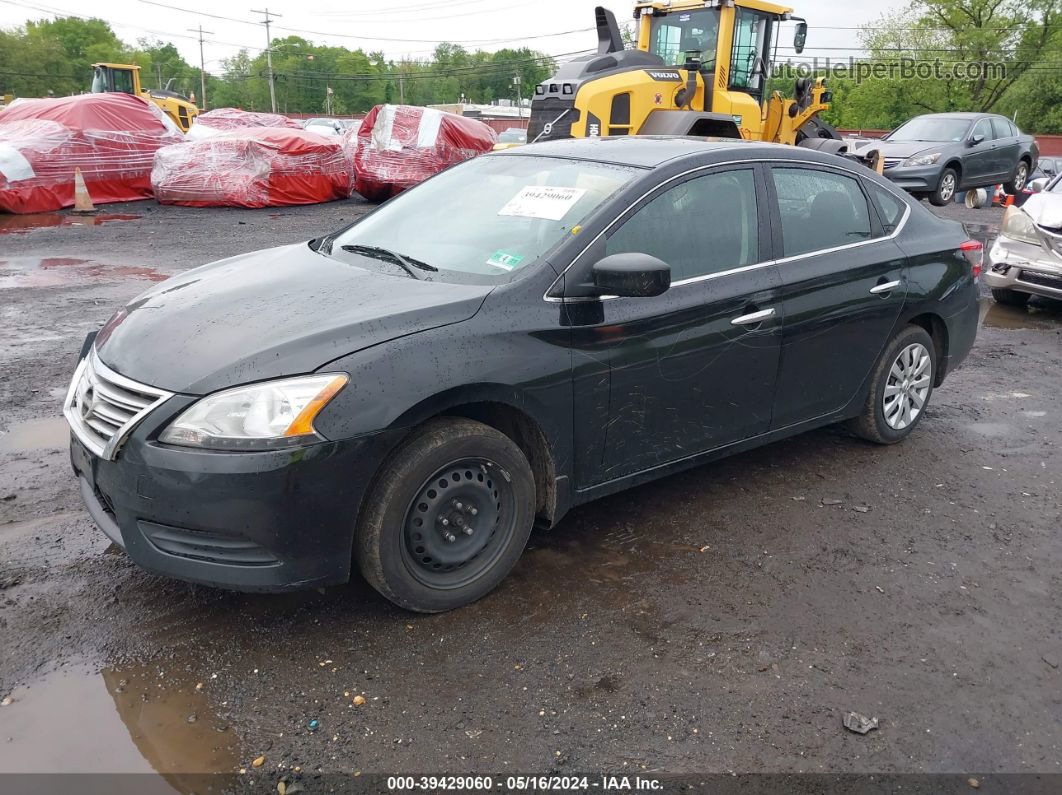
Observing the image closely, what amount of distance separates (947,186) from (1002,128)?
2.51 m

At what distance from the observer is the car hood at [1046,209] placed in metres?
8.38

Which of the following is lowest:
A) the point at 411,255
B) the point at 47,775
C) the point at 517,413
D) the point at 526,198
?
the point at 47,775

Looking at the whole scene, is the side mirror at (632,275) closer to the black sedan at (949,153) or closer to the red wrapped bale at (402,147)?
the red wrapped bale at (402,147)

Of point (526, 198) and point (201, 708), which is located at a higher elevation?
point (526, 198)

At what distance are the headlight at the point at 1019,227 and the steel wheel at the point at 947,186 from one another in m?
8.95

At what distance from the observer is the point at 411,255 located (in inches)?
149

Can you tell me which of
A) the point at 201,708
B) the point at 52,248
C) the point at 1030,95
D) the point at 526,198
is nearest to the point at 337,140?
the point at 52,248

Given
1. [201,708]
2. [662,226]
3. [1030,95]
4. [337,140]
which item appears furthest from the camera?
[1030,95]

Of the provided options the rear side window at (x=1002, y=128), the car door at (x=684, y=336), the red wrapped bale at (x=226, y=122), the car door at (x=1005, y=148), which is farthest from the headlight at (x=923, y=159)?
the car door at (x=684, y=336)

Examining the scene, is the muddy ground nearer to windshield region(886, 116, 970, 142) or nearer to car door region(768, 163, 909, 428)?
car door region(768, 163, 909, 428)

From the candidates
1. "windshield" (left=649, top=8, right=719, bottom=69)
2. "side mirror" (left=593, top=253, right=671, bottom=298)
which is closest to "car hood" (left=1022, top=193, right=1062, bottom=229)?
"windshield" (left=649, top=8, right=719, bottom=69)

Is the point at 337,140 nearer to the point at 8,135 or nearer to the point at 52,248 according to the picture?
the point at 8,135

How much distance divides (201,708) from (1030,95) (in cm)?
6016

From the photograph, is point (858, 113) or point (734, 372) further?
point (858, 113)
